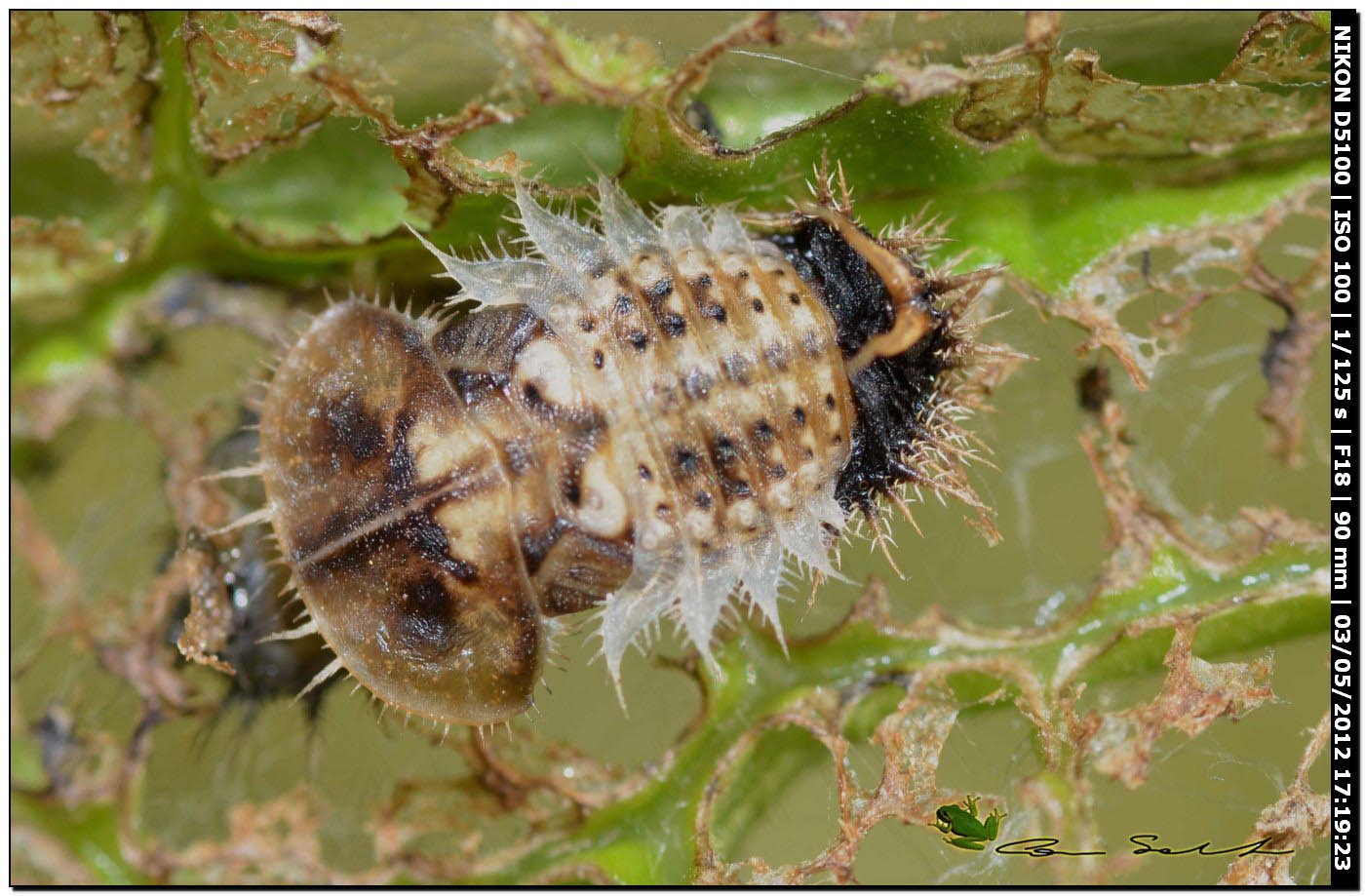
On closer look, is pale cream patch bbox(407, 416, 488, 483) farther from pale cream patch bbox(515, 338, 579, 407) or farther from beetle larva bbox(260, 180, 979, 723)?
pale cream patch bbox(515, 338, 579, 407)

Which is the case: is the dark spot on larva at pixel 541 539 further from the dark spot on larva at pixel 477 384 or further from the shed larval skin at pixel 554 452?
the dark spot on larva at pixel 477 384

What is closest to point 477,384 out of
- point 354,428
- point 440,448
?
point 440,448

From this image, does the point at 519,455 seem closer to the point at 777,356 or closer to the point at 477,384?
the point at 477,384

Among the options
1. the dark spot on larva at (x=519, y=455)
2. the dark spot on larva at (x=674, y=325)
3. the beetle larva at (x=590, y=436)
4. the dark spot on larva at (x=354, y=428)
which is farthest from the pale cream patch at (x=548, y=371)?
the dark spot on larva at (x=354, y=428)
